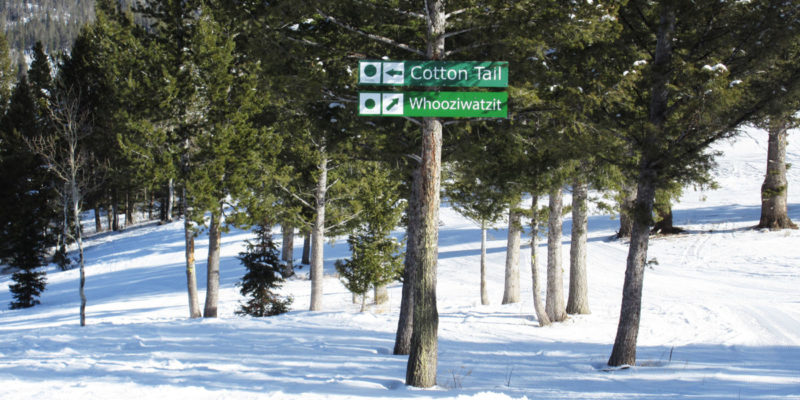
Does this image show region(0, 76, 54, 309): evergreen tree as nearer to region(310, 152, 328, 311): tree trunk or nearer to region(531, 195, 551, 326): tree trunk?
region(310, 152, 328, 311): tree trunk

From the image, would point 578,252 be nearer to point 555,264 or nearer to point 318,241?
point 555,264

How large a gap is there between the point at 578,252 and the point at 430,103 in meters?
9.38

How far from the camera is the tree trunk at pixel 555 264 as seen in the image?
1357 centimetres

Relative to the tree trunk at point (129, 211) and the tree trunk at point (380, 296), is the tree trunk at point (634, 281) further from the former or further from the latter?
the tree trunk at point (129, 211)

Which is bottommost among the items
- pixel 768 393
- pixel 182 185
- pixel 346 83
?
pixel 768 393

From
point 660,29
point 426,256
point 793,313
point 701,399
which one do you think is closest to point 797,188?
point 793,313

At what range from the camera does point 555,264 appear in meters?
13.7

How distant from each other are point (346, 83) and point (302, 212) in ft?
35.1

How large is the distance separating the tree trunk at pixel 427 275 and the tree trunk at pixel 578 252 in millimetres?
6942

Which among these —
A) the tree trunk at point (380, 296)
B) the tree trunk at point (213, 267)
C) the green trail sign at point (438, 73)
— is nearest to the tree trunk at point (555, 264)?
the tree trunk at point (380, 296)

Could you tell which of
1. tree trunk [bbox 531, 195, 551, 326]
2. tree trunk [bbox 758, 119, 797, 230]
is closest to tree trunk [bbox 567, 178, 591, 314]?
tree trunk [bbox 531, 195, 551, 326]

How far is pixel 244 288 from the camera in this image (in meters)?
17.7

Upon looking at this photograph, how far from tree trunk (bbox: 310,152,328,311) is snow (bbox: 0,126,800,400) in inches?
75.1

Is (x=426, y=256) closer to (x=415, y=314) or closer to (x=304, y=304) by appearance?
(x=415, y=314)
